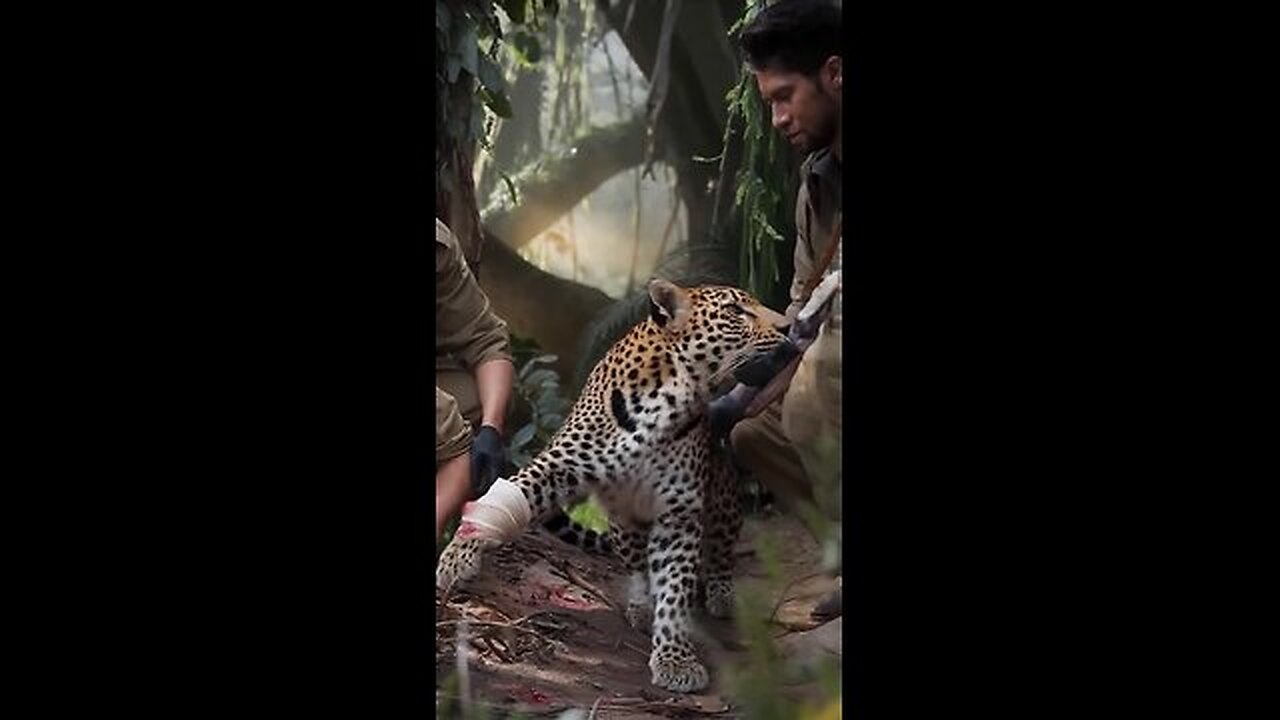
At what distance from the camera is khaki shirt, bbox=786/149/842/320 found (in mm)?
2553

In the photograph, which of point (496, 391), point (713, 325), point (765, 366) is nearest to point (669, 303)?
point (713, 325)

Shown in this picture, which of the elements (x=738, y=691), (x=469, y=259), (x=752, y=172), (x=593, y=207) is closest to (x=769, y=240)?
(x=752, y=172)

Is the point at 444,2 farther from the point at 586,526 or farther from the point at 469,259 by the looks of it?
the point at 586,526

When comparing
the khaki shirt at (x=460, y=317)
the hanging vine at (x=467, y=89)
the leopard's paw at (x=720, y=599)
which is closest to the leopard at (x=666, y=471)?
the leopard's paw at (x=720, y=599)

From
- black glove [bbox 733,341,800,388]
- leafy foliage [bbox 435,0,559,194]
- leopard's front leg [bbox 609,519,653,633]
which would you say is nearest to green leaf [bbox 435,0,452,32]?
leafy foliage [bbox 435,0,559,194]

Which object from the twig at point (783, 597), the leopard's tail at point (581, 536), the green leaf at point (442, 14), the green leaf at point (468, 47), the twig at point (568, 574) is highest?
the green leaf at point (442, 14)

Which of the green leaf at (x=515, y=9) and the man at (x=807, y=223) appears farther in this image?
the green leaf at (x=515, y=9)

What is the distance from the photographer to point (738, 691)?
2537 mm

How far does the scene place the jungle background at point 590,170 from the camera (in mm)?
2607

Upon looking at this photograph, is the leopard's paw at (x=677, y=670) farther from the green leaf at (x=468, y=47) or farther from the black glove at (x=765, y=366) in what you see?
the green leaf at (x=468, y=47)

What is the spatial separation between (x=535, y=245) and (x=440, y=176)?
0.59 ft

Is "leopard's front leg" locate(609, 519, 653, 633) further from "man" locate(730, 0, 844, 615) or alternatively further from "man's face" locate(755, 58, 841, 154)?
"man's face" locate(755, 58, 841, 154)

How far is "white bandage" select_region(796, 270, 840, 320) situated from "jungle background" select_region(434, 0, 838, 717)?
0.05 m

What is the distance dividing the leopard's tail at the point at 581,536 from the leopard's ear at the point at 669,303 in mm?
331
